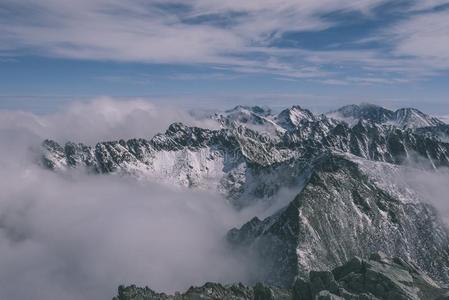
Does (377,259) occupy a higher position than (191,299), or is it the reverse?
(377,259)

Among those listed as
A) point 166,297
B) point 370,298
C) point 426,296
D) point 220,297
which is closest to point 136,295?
point 166,297

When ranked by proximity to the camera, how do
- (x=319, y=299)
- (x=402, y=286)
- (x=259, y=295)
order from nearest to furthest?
(x=319, y=299)
(x=402, y=286)
(x=259, y=295)

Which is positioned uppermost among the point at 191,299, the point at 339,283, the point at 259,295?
the point at 339,283

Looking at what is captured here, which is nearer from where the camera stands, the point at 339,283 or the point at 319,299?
the point at 319,299

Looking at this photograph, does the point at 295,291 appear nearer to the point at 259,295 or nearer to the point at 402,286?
the point at 259,295

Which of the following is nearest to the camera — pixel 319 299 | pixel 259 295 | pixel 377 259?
pixel 319 299

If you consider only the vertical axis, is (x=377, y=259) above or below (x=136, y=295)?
above

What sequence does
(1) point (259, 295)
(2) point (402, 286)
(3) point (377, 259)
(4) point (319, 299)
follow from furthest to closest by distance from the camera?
(3) point (377, 259) → (1) point (259, 295) → (2) point (402, 286) → (4) point (319, 299)

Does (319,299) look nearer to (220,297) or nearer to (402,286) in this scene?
(402,286)

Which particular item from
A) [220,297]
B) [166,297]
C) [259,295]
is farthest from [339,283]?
Result: [166,297]
